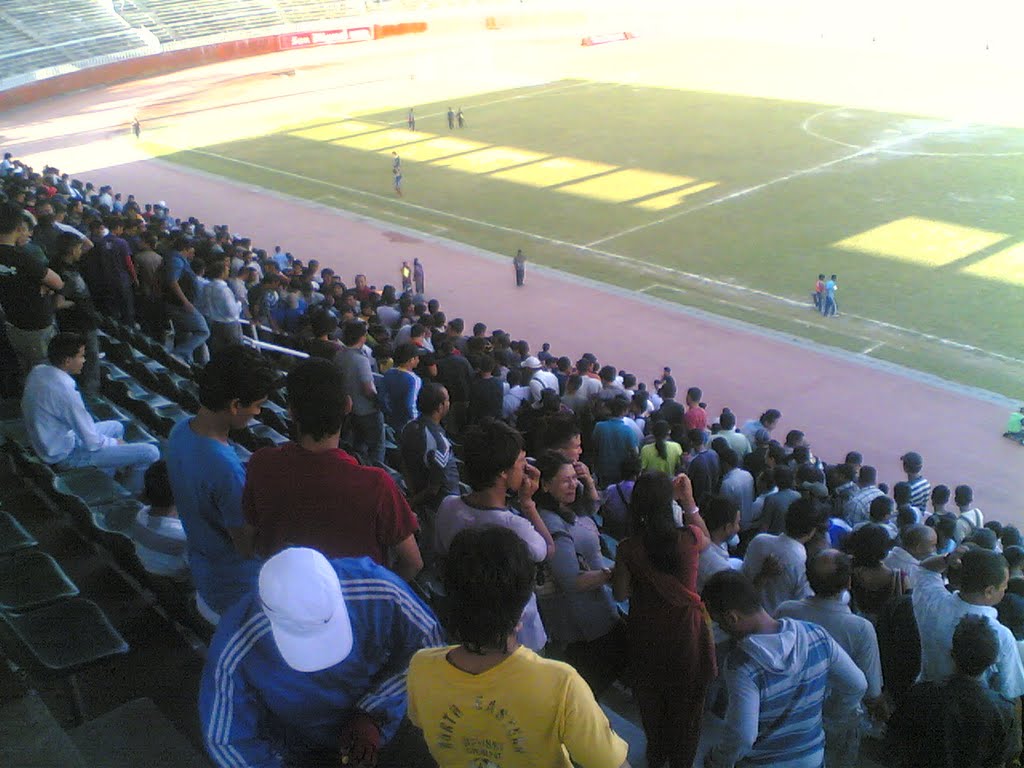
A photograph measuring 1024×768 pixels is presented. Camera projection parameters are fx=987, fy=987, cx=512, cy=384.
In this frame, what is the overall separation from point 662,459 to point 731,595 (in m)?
4.72

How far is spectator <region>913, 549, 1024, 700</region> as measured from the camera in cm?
446

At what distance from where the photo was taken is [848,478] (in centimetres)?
961

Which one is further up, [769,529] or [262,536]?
[262,536]

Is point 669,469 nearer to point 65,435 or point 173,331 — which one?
point 65,435

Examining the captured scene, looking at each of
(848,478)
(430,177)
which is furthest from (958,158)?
(848,478)

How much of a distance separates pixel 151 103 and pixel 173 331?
39782mm

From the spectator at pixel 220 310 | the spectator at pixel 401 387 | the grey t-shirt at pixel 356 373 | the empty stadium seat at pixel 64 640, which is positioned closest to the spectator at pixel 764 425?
the spectator at pixel 401 387

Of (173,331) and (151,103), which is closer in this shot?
(173,331)

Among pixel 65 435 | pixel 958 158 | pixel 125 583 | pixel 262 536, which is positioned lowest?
pixel 958 158

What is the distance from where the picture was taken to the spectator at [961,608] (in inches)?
176

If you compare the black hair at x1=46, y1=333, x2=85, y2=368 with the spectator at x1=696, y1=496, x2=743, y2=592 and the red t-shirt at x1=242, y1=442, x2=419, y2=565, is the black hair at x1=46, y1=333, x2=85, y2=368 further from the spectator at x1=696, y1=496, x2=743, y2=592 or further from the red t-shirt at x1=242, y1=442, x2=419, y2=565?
the spectator at x1=696, y1=496, x2=743, y2=592

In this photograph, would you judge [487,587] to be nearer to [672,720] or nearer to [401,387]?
[672,720]

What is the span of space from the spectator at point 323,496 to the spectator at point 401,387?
4060mm

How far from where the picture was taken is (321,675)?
3.18m
